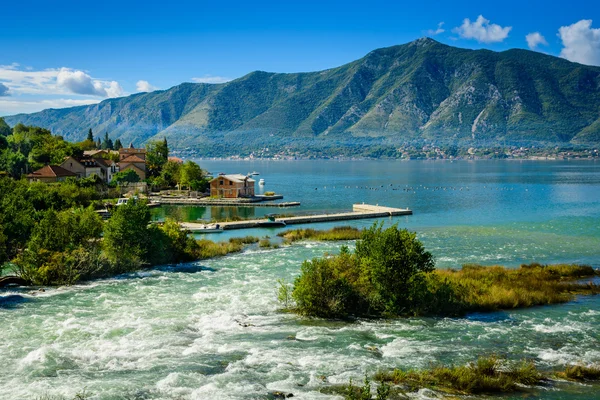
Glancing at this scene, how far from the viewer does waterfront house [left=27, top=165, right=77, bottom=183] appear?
9256 cm

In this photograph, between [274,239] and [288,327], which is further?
[274,239]

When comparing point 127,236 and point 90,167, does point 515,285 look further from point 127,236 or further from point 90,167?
point 90,167

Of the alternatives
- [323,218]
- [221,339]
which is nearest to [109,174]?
[323,218]

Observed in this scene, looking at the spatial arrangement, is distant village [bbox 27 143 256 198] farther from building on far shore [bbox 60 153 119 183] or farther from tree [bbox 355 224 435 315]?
tree [bbox 355 224 435 315]

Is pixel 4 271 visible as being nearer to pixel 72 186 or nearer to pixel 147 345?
pixel 147 345

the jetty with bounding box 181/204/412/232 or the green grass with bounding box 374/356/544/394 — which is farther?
the jetty with bounding box 181/204/412/232

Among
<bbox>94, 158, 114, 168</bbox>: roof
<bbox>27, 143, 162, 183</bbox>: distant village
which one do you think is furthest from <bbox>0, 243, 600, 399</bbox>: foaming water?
<bbox>94, 158, 114, 168</bbox>: roof

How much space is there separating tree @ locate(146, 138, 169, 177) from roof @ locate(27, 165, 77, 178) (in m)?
28.7

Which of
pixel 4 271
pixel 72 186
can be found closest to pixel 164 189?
pixel 72 186

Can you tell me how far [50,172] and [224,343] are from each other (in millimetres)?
80253

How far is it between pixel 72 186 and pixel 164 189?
3446 centimetres

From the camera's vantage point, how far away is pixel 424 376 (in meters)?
21.0

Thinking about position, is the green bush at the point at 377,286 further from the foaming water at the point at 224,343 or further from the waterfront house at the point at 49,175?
the waterfront house at the point at 49,175

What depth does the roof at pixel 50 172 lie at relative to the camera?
93069 millimetres
